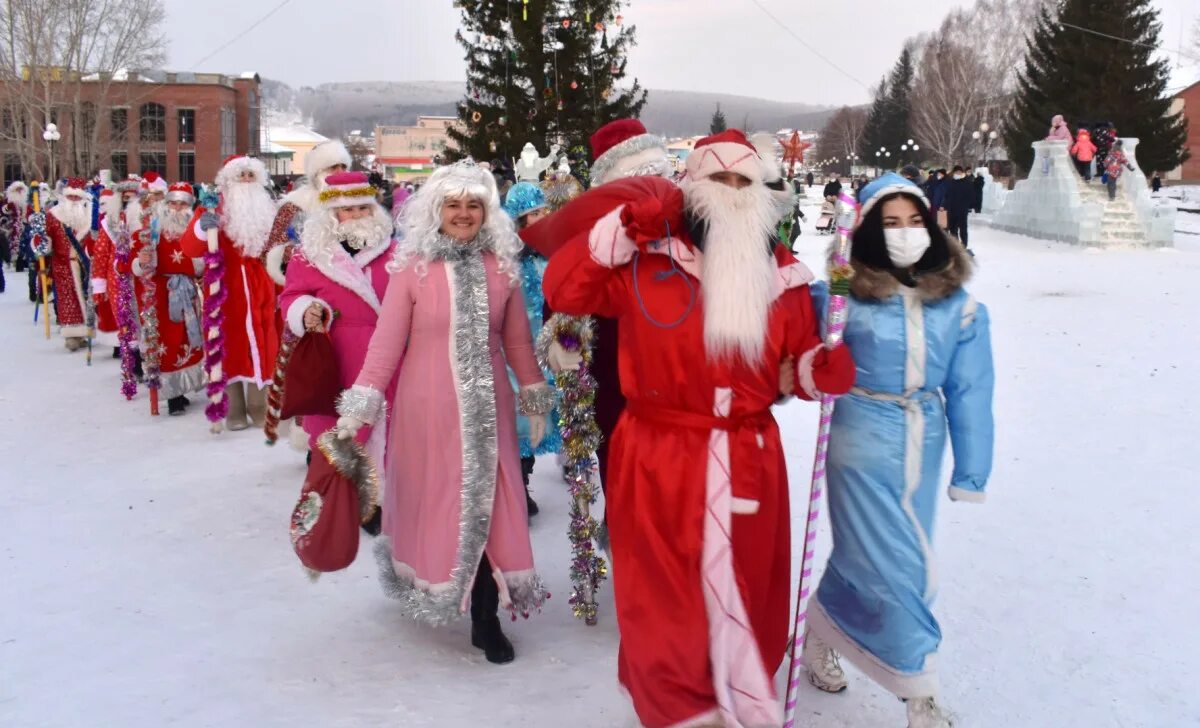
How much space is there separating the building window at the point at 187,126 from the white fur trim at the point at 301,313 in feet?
213

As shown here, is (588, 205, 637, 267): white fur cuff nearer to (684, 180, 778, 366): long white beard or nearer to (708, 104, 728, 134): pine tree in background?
(684, 180, 778, 366): long white beard

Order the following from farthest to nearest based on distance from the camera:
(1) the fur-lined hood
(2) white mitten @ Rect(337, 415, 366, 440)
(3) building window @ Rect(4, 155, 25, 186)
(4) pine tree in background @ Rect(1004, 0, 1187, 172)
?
(3) building window @ Rect(4, 155, 25, 186) < (4) pine tree in background @ Rect(1004, 0, 1187, 172) < (2) white mitten @ Rect(337, 415, 366, 440) < (1) the fur-lined hood

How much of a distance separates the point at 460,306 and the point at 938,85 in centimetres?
5543

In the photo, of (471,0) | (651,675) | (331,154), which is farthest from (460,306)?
(471,0)

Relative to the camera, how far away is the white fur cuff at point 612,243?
285cm

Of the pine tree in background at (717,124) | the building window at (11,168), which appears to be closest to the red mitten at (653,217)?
the pine tree in background at (717,124)

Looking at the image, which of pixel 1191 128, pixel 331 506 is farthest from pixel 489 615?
pixel 1191 128

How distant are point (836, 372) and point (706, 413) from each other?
396 millimetres

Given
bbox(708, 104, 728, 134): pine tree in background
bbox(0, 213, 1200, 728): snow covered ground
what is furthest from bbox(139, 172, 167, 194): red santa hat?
bbox(708, 104, 728, 134): pine tree in background

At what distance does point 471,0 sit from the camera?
22.1m

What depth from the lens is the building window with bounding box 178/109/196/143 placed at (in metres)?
61.9

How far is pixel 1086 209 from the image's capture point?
1864 centimetres

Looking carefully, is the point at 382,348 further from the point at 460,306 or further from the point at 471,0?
the point at 471,0

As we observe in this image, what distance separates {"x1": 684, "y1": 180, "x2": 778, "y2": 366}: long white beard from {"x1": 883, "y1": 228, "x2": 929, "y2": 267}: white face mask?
0.45 meters
